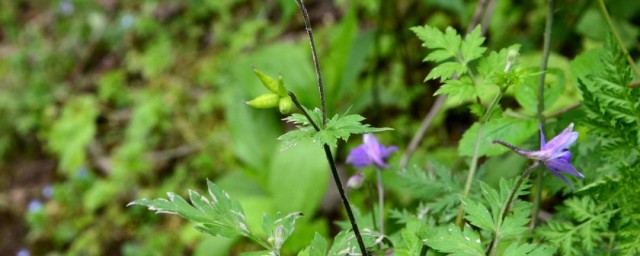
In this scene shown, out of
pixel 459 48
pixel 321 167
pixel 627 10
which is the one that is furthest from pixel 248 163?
pixel 459 48

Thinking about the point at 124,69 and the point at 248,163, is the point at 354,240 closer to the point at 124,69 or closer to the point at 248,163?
the point at 248,163

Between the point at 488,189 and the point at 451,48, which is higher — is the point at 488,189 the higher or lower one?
the lower one

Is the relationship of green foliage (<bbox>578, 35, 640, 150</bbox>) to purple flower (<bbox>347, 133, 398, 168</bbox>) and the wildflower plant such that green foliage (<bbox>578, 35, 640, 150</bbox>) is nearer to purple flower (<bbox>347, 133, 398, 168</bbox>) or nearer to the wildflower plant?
the wildflower plant

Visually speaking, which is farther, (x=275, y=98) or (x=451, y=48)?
(x=451, y=48)

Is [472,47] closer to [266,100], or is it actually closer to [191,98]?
[266,100]

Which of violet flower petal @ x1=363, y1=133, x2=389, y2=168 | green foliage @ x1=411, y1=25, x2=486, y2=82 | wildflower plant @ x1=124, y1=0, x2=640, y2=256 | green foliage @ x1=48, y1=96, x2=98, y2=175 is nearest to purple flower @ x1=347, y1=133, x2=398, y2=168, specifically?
violet flower petal @ x1=363, y1=133, x2=389, y2=168

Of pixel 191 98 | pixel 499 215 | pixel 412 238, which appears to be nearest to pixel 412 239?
pixel 412 238
